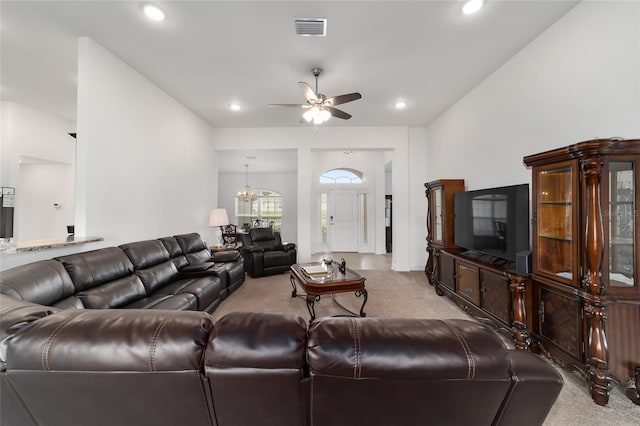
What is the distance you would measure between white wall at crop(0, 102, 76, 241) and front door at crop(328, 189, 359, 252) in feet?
20.7

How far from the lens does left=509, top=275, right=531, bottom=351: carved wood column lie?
7.39 ft

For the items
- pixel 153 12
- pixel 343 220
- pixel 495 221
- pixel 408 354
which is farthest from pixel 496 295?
pixel 343 220

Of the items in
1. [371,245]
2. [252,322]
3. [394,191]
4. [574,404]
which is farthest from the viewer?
[371,245]

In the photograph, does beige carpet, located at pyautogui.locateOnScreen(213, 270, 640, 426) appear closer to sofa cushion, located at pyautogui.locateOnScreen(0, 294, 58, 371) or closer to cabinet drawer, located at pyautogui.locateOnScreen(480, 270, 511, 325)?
cabinet drawer, located at pyautogui.locateOnScreen(480, 270, 511, 325)

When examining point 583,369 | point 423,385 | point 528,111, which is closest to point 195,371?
point 423,385

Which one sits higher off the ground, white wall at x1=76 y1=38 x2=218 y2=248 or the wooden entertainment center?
white wall at x1=76 y1=38 x2=218 y2=248

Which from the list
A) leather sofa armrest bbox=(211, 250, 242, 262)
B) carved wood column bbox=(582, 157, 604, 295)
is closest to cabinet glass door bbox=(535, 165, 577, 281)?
carved wood column bbox=(582, 157, 604, 295)

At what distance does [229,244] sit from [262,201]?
3.87 metres

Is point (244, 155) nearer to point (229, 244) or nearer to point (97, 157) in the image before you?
point (229, 244)

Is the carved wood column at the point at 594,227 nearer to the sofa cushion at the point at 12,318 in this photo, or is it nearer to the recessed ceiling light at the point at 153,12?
the sofa cushion at the point at 12,318

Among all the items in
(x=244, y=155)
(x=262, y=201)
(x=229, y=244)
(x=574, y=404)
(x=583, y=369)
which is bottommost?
(x=574, y=404)

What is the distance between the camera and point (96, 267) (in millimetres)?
2334

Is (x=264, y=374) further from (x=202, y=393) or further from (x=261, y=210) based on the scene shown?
(x=261, y=210)

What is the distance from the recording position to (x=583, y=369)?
1.82 m
